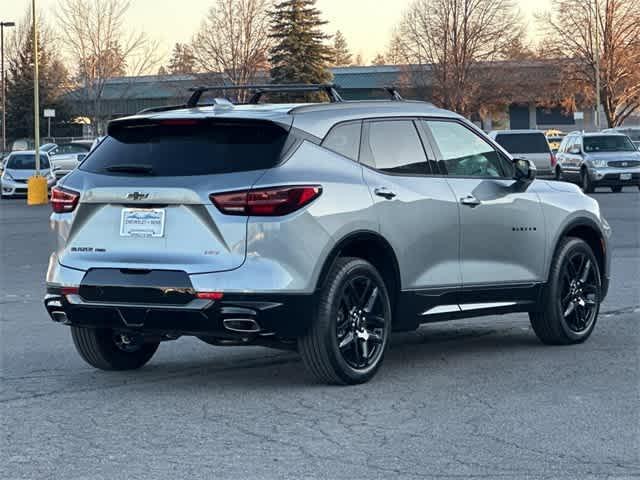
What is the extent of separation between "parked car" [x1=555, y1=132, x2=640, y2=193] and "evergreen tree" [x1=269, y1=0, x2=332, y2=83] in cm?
4002

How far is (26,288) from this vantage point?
15.1 metres

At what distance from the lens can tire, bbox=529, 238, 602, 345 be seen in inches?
379

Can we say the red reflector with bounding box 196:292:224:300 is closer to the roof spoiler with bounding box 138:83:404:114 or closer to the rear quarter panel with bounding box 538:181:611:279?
the roof spoiler with bounding box 138:83:404:114

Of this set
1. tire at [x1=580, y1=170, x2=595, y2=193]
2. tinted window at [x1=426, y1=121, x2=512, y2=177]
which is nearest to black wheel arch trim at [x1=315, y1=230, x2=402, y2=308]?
tinted window at [x1=426, y1=121, x2=512, y2=177]

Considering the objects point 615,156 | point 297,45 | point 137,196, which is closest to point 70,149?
point 615,156

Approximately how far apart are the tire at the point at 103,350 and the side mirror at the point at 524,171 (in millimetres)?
2692

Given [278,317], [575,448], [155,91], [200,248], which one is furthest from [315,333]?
[155,91]

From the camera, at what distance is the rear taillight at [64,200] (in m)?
8.19

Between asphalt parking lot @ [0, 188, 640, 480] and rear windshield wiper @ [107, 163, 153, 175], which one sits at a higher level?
rear windshield wiper @ [107, 163, 153, 175]

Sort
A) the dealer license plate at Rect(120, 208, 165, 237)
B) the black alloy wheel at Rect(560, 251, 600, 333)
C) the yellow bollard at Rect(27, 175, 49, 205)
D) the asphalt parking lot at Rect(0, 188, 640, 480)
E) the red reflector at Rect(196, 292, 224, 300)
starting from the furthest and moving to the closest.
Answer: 1. the yellow bollard at Rect(27, 175, 49, 205)
2. the black alloy wheel at Rect(560, 251, 600, 333)
3. the dealer license plate at Rect(120, 208, 165, 237)
4. the red reflector at Rect(196, 292, 224, 300)
5. the asphalt parking lot at Rect(0, 188, 640, 480)

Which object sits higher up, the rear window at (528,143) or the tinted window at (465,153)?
the tinted window at (465,153)

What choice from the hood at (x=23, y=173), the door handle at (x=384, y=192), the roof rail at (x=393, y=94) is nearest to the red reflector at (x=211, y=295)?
the door handle at (x=384, y=192)

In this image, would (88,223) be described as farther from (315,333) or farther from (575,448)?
(575,448)

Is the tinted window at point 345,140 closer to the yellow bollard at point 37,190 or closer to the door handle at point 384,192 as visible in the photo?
the door handle at point 384,192
